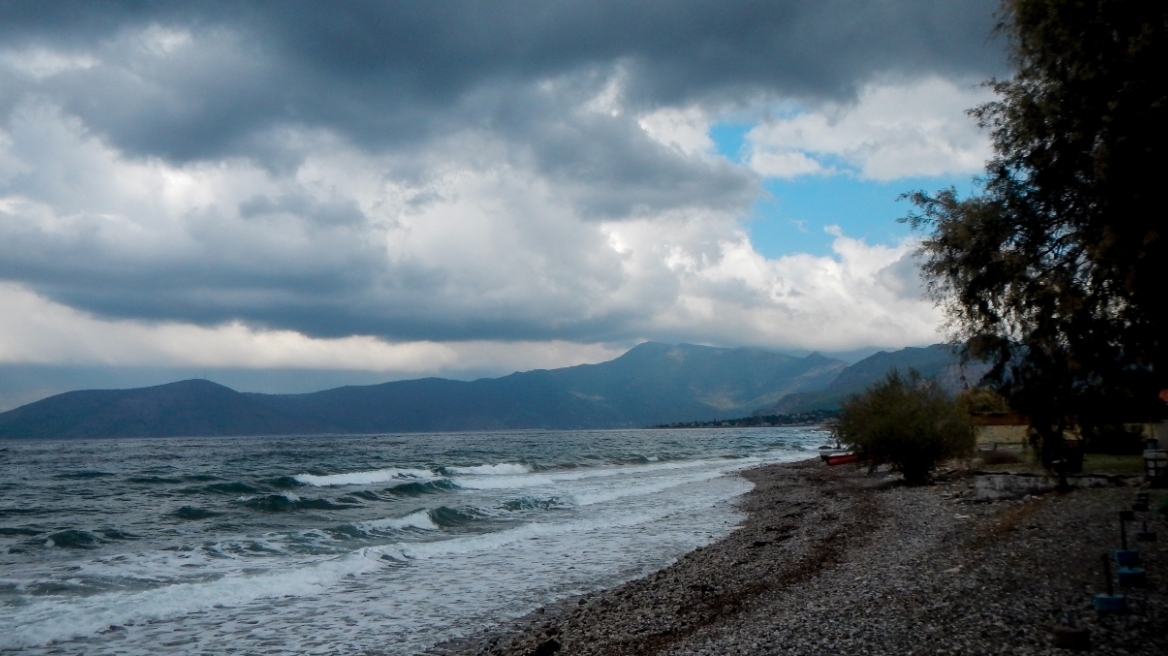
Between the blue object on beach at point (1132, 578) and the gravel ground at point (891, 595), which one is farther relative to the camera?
the blue object on beach at point (1132, 578)

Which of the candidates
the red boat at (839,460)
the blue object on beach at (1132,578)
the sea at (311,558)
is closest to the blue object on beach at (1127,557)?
the blue object on beach at (1132,578)

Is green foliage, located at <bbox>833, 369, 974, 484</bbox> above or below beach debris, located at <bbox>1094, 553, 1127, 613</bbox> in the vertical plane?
above

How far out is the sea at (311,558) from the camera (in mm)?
12664

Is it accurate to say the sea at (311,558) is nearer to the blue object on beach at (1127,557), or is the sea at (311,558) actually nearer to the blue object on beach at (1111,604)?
the blue object on beach at (1111,604)

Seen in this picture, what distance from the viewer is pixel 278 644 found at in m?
11.8

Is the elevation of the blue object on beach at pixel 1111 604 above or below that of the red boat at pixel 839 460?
above

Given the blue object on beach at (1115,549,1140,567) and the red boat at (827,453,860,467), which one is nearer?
the blue object on beach at (1115,549,1140,567)

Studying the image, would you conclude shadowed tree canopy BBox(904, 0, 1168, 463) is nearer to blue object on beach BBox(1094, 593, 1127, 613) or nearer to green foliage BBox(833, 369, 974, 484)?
blue object on beach BBox(1094, 593, 1127, 613)

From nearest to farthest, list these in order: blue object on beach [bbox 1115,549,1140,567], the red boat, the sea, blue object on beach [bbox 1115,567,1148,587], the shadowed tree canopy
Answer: the shadowed tree canopy < blue object on beach [bbox 1115,567,1148,587] < blue object on beach [bbox 1115,549,1140,567] < the sea < the red boat

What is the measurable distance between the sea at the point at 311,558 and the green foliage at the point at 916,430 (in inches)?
265

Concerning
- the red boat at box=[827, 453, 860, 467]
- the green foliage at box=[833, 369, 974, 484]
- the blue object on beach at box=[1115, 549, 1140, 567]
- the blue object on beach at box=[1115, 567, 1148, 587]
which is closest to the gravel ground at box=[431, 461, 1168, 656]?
the blue object on beach at box=[1115, 567, 1148, 587]

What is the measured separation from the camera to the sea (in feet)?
41.5

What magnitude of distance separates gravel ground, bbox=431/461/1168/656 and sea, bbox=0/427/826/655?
170cm

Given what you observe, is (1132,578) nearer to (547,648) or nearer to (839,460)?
(547,648)
